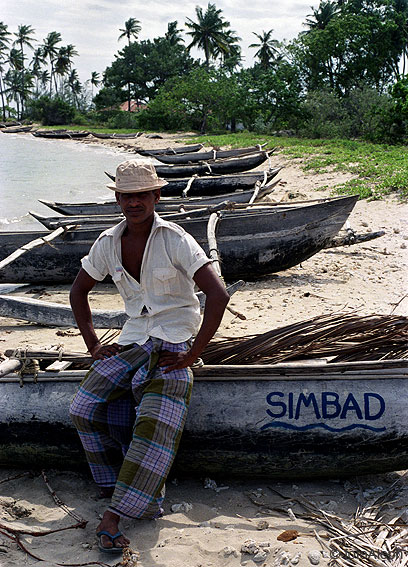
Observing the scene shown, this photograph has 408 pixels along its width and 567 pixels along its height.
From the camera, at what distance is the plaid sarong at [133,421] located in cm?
263

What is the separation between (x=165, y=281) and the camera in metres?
2.78

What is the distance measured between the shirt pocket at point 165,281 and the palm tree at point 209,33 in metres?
50.1

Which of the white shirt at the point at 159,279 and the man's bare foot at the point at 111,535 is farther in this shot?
the white shirt at the point at 159,279

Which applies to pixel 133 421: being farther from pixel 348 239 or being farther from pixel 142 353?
pixel 348 239

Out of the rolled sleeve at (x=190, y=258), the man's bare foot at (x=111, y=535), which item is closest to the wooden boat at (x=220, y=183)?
the rolled sleeve at (x=190, y=258)

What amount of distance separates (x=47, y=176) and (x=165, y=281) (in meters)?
23.1

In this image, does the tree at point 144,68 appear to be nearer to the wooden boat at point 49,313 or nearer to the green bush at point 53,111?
the green bush at point 53,111

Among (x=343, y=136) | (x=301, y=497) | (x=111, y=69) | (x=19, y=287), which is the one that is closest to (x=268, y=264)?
(x=19, y=287)

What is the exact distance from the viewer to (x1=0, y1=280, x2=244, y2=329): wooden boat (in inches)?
188

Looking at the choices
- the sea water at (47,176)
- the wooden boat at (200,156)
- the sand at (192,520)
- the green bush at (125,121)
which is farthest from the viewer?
the green bush at (125,121)

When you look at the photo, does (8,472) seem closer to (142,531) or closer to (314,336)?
(142,531)

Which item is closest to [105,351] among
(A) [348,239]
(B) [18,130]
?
(A) [348,239]

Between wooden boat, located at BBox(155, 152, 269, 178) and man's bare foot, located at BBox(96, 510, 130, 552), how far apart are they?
1343 centimetres

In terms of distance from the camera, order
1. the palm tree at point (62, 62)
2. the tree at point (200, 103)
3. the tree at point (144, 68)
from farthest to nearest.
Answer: the palm tree at point (62, 62) < the tree at point (144, 68) < the tree at point (200, 103)
